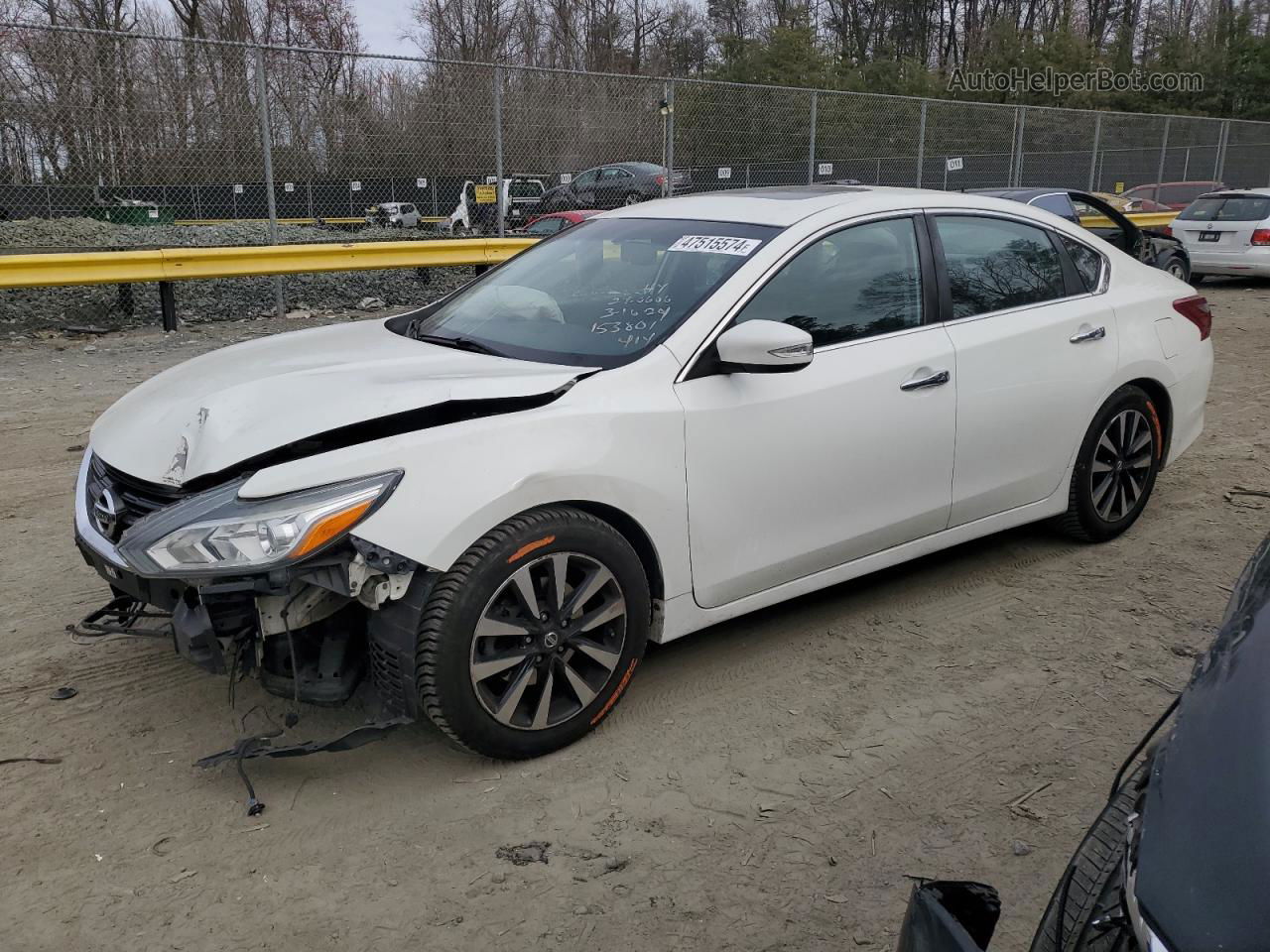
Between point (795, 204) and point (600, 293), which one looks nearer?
point (600, 293)

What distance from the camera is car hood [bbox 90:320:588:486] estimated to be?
303 centimetres

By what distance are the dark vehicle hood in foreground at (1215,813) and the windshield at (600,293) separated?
2137 mm

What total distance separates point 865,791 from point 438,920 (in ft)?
4.15

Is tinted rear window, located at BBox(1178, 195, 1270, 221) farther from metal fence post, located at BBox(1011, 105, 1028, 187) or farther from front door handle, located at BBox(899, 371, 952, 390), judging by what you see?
front door handle, located at BBox(899, 371, 952, 390)

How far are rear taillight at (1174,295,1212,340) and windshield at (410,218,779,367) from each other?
248 cm

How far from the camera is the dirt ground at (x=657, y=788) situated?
260 centimetres

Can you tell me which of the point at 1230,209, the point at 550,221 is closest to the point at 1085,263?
the point at 550,221

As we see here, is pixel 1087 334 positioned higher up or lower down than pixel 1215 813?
higher up

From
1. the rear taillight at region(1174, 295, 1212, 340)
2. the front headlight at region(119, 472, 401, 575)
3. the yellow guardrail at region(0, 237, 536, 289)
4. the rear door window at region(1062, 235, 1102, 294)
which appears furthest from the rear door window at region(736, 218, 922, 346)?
the yellow guardrail at region(0, 237, 536, 289)

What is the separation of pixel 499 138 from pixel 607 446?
32.2 feet

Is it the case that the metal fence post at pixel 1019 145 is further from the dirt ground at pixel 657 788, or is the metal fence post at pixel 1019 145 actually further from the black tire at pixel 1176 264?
the dirt ground at pixel 657 788

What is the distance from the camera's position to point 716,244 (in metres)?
3.84

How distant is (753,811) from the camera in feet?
9.84

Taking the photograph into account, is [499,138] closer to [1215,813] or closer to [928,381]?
[928,381]
